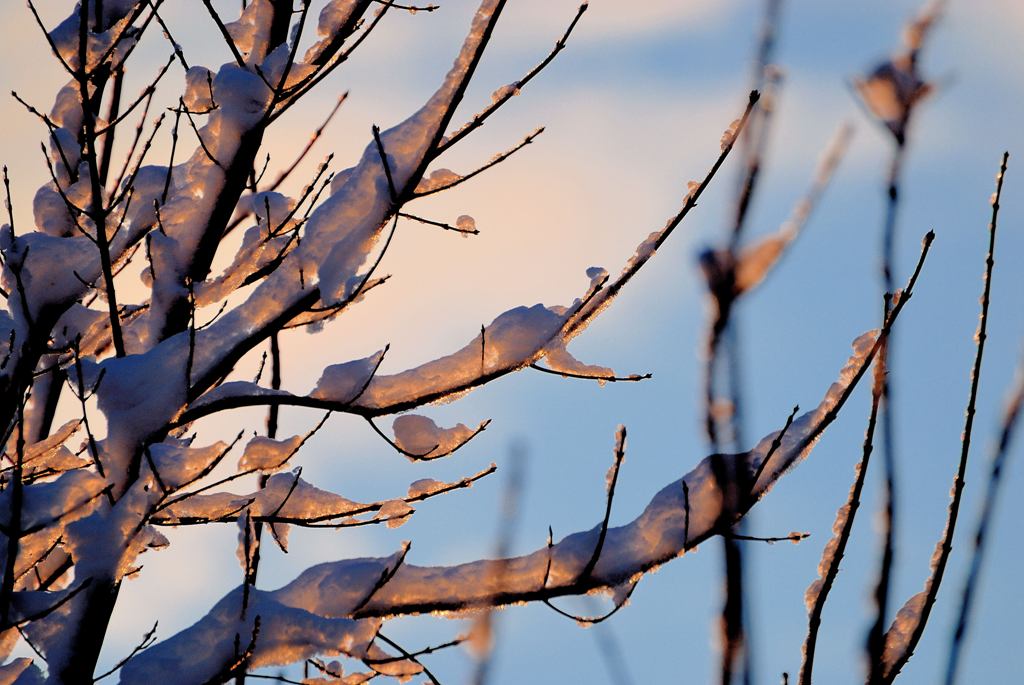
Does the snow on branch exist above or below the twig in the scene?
above

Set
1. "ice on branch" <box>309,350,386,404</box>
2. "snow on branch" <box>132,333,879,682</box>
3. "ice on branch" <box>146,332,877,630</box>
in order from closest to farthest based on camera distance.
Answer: "ice on branch" <box>146,332,877,630</box> < "snow on branch" <box>132,333,879,682</box> < "ice on branch" <box>309,350,386,404</box>

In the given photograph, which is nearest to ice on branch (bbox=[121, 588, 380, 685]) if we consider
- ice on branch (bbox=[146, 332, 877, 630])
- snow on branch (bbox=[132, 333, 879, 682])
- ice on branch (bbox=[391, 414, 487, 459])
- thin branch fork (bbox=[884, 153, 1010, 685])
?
snow on branch (bbox=[132, 333, 879, 682])

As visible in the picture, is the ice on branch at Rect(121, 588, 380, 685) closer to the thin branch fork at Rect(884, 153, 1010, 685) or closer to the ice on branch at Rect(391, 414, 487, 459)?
the ice on branch at Rect(391, 414, 487, 459)

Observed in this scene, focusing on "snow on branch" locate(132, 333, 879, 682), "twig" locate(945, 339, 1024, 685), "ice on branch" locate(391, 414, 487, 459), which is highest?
"ice on branch" locate(391, 414, 487, 459)

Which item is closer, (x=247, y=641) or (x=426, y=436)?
(x=247, y=641)

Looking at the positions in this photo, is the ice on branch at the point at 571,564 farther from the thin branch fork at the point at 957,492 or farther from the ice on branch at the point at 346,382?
the thin branch fork at the point at 957,492

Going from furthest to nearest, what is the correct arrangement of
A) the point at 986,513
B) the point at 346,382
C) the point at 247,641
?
the point at 346,382 < the point at 247,641 < the point at 986,513

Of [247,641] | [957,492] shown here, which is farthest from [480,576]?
[957,492]

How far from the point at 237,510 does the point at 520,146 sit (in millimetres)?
1400

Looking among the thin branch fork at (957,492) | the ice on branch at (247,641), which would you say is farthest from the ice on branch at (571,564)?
the thin branch fork at (957,492)

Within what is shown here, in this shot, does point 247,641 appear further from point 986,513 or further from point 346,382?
point 986,513

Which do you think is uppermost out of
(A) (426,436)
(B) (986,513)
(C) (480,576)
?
(A) (426,436)

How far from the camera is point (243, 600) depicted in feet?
8.55

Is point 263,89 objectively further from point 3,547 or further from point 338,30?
point 3,547
